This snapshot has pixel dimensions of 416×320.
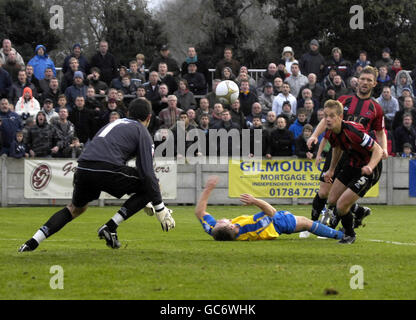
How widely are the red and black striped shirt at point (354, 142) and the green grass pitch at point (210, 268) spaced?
123 centimetres

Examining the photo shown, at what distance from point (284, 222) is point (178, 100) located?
11.6 meters

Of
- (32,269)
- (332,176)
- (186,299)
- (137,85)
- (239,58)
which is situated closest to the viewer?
(186,299)

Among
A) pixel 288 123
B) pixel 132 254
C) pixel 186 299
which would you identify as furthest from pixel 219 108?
pixel 186 299

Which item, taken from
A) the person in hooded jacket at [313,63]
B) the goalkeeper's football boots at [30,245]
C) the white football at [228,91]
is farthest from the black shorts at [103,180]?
the person in hooded jacket at [313,63]

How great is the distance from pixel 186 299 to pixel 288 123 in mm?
15317

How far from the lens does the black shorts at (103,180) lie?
9320 millimetres

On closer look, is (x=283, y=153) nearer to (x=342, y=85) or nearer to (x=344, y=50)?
(x=342, y=85)

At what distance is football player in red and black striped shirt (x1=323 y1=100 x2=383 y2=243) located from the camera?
423 inches

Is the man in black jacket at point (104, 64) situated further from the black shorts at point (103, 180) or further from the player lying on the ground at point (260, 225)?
the black shorts at point (103, 180)

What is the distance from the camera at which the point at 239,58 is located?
1358 inches

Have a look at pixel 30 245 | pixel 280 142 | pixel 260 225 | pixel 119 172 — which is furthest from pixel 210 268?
pixel 280 142

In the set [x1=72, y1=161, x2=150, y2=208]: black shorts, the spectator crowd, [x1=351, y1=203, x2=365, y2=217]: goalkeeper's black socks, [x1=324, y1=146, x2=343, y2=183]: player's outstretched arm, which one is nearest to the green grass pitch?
[x1=351, y1=203, x2=365, y2=217]: goalkeeper's black socks

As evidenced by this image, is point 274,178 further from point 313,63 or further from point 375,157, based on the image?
point 375,157

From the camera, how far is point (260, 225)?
37.3 feet
